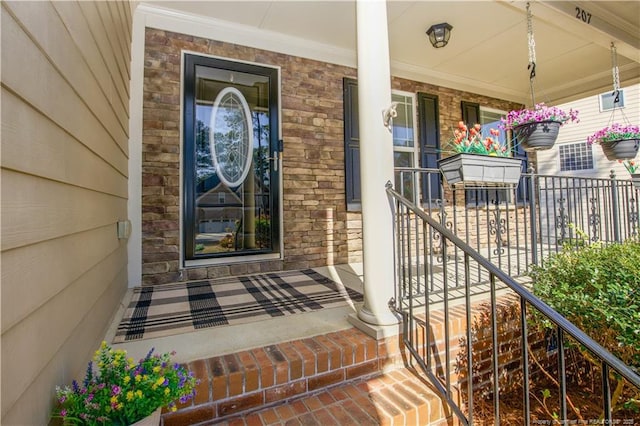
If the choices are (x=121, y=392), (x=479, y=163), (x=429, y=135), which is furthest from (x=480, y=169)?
(x=429, y=135)

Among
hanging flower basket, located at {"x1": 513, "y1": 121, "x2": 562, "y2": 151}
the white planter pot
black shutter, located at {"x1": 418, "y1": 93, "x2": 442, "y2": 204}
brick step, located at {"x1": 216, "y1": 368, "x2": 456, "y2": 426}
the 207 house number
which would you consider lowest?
brick step, located at {"x1": 216, "y1": 368, "x2": 456, "y2": 426}

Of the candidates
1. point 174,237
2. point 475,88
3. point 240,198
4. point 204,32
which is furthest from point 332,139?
point 475,88

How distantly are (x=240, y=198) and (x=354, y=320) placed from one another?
1.86 metres

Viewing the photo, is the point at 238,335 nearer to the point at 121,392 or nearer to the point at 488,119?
the point at 121,392

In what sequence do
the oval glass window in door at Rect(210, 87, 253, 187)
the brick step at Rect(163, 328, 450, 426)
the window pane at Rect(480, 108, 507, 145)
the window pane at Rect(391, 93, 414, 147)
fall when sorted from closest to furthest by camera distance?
the brick step at Rect(163, 328, 450, 426)
the oval glass window in door at Rect(210, 87, 253, 187)
the window pane at Rect(391, 93, 414, 147)
the window pane at Rect(480, 108, 507, 145)

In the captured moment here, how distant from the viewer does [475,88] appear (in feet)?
15.2

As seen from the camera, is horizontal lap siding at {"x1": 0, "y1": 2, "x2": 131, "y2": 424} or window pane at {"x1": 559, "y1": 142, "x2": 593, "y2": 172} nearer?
horizontal lap siding at {"x1": 0, "y1": 2, "x2": 131, "y2": 424}

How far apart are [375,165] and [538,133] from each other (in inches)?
60.1

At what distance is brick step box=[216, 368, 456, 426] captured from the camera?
1.30m

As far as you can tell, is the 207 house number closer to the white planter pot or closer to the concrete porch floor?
the concrete porch floor

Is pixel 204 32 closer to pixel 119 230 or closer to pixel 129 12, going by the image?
pixel 129 12

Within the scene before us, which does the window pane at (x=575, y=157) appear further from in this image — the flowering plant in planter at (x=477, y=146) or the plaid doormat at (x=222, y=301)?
the plaid doormat at (x=222, y=301)

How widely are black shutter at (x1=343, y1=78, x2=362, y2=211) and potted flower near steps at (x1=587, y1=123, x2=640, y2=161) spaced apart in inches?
95.2

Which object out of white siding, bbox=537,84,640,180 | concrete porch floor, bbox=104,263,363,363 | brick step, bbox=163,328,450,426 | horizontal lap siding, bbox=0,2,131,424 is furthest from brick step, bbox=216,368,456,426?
white siding, bbox=537,84,640,180
